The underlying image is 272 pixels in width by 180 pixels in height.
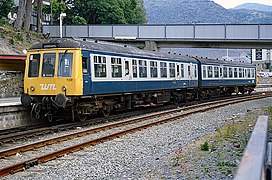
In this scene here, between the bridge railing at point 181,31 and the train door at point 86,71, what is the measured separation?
26652 mm

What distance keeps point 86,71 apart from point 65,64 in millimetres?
755

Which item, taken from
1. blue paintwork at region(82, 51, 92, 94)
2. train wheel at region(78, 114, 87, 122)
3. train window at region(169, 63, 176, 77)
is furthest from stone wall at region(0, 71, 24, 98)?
blue paintwork at region(82, 51, 92, 94)

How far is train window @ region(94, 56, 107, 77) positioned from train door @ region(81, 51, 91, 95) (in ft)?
1.50

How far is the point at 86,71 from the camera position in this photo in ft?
52.2

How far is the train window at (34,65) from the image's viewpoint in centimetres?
1633

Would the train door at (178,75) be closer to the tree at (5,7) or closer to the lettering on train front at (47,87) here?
the lettering on train front at (47,87)

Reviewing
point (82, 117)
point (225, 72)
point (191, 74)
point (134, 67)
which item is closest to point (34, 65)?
point (82, 117)

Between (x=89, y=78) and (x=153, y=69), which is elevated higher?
(x=153, y=69)

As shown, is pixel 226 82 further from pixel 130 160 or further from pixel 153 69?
pixel 130 160

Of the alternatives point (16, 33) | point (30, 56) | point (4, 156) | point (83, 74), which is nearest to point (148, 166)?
point (4, 156)

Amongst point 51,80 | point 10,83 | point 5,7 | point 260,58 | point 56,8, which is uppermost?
point 56,8

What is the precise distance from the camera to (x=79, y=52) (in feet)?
51.0

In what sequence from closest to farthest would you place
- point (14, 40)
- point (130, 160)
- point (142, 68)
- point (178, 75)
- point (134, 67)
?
point (130, 160), point (134, 67), point (142, 68), point (178, 75), point (14, 40)

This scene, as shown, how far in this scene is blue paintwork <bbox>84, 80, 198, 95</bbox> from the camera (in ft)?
54.6
